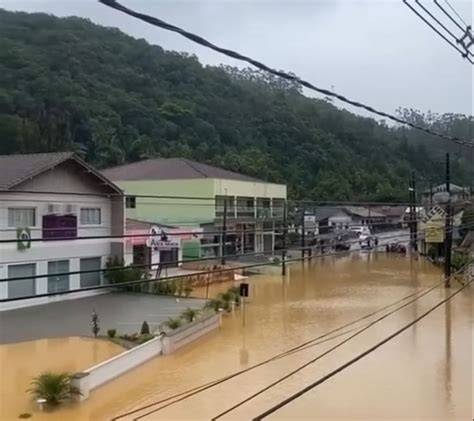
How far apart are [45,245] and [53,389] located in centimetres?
628

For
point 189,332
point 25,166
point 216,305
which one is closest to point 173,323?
point 189,332

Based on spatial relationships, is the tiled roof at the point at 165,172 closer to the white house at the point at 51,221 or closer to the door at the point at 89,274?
the white house at the point at 51,221

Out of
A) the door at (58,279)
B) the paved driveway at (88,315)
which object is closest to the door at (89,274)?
the paved driveway at (88,315)

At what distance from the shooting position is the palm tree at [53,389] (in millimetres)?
6168

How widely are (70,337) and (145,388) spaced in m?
2.55

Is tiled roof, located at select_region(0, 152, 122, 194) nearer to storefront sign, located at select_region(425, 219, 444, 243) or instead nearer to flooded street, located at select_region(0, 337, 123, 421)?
flooded street, located at select_region(0, 337, 123, 421)

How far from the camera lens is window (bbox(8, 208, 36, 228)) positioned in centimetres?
1144

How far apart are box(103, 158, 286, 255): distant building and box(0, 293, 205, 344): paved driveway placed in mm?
5431

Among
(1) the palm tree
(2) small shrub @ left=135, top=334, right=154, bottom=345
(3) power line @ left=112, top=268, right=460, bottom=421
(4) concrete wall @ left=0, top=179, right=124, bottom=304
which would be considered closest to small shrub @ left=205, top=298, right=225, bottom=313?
(3) power line @ left=112, top=268, right=460, bottom=421

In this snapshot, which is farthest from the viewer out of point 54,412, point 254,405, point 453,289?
point 453,289

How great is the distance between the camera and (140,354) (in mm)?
8133

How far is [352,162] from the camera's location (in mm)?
27859

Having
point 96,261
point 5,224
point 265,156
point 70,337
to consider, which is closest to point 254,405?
point 70,337

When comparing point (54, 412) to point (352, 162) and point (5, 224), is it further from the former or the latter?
point (352, 162)
